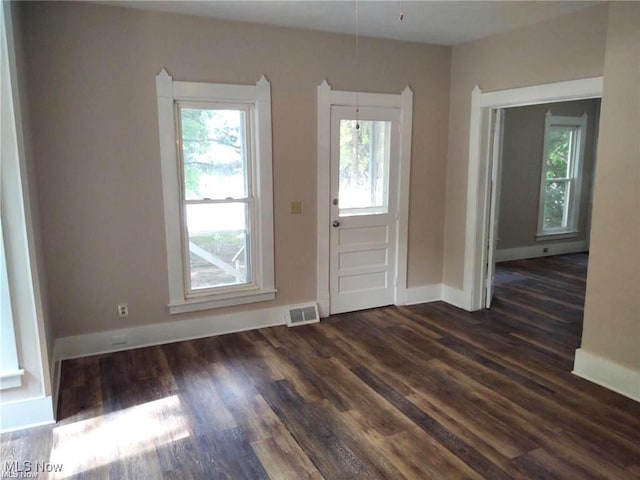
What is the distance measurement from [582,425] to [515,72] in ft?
9.36

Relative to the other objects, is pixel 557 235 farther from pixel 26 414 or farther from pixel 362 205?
pixel 26 414

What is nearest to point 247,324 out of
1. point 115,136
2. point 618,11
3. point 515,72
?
point 115,136

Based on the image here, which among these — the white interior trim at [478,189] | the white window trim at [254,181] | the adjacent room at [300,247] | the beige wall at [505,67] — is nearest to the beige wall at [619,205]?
the adjacent room at [300,247]

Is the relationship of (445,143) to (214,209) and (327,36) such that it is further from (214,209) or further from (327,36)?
(214,209)

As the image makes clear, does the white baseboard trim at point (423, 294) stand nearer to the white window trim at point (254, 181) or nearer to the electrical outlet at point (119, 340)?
the white window trim at point (254, 181)

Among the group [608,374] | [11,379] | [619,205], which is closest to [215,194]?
[11,379]

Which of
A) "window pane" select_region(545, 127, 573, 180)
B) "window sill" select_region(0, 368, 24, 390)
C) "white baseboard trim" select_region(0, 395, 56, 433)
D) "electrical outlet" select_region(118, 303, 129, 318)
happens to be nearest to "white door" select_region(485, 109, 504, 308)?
"window pane" select_region(545, 127, 573, 180)

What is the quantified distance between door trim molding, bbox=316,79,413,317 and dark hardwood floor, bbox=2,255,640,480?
59 cm

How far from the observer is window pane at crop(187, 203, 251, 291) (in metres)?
3.91

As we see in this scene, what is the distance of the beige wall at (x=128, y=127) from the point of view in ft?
10.9

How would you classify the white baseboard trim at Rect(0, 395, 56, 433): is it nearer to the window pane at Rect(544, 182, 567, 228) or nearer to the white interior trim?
the white interior trim

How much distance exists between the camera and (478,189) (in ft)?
14.8

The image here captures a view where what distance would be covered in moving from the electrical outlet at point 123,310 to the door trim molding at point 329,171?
5.56 ft

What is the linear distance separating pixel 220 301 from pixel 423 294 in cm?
220
